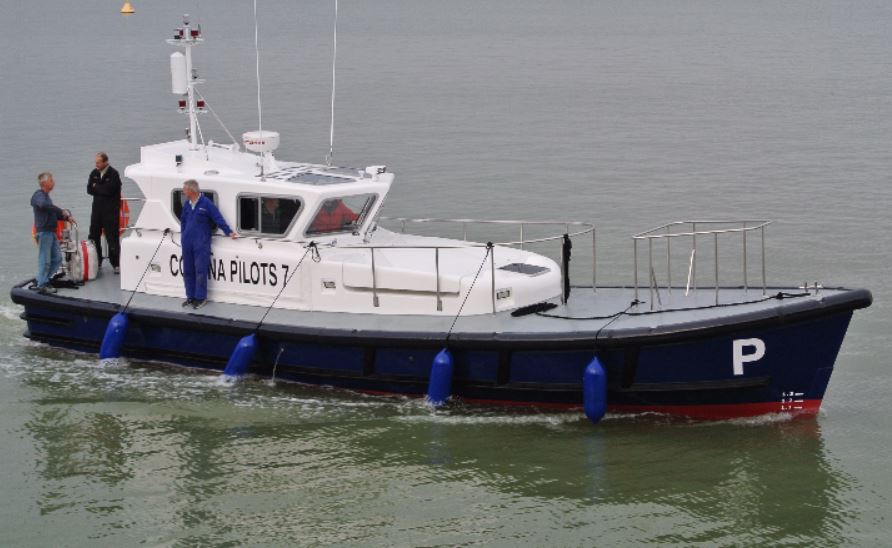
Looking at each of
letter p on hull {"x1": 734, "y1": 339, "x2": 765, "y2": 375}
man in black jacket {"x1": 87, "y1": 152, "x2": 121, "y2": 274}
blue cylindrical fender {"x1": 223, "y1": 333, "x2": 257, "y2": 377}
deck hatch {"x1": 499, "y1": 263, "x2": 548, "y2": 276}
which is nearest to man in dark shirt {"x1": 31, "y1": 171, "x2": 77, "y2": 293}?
man in black jacket {"x1": 87, "y1": 152, "x2": 121, "y2": 274}

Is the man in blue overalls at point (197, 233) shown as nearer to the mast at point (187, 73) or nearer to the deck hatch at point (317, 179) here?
the deck hatch at point (317, 179)

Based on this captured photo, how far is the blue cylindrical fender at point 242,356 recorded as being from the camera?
13.1m

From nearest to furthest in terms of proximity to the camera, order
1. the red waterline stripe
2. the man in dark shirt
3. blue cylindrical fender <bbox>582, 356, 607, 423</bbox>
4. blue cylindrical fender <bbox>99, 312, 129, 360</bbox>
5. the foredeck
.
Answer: the foredeck
blue cylindrical fender <bbox>582, 356, 607, 423</bbox>
the red waterline stripe
blue cylindrical fender <bbox>99, 312, 129, 360</bbox>
the man in dark shirt

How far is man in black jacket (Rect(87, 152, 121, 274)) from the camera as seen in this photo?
1458 cm

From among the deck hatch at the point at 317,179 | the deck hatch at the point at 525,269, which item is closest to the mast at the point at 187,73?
the deck hatch at the point at 317,179

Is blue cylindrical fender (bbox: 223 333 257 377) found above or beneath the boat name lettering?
beneath

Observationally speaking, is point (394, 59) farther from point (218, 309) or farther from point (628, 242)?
point (218, 309)

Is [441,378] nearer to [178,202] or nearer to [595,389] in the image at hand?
[595,389]

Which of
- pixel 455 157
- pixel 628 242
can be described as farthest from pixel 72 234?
pixel 455 157

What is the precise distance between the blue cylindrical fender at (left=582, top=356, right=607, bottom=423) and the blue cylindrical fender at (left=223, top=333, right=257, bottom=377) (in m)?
3.31

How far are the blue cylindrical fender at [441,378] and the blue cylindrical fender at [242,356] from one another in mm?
1866

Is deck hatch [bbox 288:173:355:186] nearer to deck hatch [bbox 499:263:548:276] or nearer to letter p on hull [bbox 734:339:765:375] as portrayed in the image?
deck hatch [bbox 499:263:548:276]

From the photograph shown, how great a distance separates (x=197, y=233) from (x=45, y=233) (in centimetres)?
218

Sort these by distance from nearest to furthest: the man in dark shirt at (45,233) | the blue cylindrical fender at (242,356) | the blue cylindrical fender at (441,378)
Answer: the blue cylindrical fender at (441,378) → the blue cylindrical fender at (242,356) → the man in dark shirt at (45,233)
